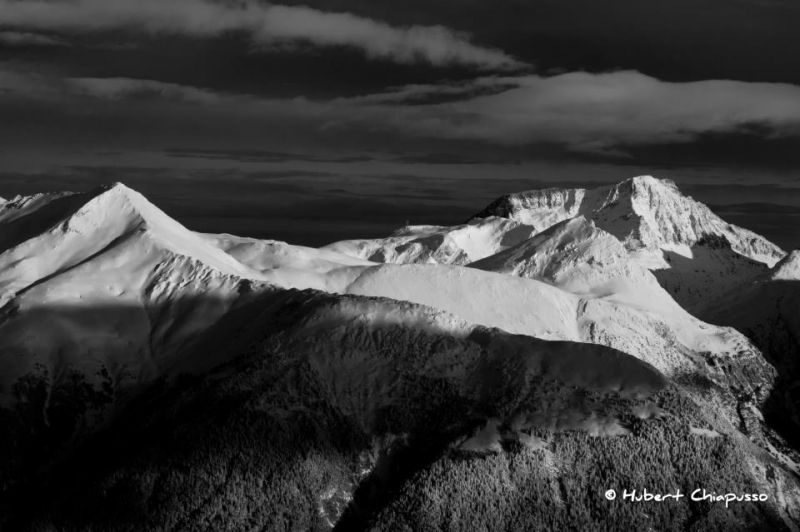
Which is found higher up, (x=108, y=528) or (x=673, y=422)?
(x=673, y=422)

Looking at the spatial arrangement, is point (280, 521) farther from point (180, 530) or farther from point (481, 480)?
point (481, 480)

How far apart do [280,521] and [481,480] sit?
2623cm

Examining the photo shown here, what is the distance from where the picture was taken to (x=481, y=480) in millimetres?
181875

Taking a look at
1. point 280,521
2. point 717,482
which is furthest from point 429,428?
point 717,482

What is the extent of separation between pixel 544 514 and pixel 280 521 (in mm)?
33808

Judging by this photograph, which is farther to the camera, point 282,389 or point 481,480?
point 282,389

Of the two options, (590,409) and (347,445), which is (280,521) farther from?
(590,409)

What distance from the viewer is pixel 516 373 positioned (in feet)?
646

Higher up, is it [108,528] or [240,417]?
[240,417]

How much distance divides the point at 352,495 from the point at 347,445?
23.7 feet

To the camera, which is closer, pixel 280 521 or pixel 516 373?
pixel 280 521

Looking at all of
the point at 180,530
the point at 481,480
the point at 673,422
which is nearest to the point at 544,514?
the point at 481,480

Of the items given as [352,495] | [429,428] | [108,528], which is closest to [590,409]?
[429,428]

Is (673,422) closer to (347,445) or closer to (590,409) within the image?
(590,409)
